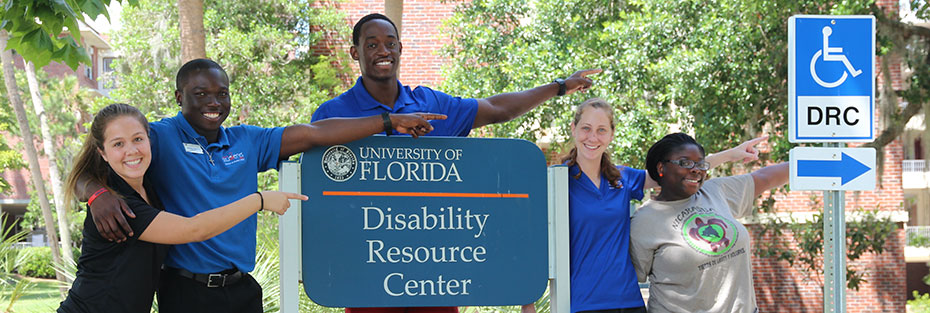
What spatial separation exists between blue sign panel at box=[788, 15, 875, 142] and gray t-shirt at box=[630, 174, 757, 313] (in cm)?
121

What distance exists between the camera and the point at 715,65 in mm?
10070

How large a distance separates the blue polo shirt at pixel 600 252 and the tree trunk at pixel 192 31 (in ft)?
22.1

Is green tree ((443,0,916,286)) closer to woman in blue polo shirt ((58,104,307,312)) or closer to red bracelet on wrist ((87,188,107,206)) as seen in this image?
woman in blue polo shirt ((58,104,307,312))

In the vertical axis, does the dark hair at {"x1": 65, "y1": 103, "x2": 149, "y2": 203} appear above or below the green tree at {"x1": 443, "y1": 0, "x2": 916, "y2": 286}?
below

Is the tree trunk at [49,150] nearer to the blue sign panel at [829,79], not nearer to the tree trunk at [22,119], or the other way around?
the tree trunk at [22,119]

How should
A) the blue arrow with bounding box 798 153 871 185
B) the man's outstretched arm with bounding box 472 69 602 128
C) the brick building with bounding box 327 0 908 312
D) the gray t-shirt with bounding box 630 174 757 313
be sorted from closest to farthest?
1. the gray t-shirt with bounding box 630 174 757 313
2. the man's outstretched arm with bounding box 472 69 602 128
3. the blue arrow with bounding box 798 153 871 185
4. the brick building with bounding box 327 0 908 312

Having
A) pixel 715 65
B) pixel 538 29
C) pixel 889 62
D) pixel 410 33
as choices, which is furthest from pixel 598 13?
pixel 410 33

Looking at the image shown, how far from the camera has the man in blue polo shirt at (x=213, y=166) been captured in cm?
304

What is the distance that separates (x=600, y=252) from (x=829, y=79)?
192cm

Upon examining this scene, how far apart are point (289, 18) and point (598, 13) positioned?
694cm

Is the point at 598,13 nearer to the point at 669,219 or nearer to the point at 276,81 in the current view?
the point at 276,81

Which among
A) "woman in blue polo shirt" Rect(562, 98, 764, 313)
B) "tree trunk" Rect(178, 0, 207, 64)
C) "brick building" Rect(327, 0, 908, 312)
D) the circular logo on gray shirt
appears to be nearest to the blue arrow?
the circular logo on gray shirt

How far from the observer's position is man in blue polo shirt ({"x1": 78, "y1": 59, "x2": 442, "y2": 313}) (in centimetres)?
304

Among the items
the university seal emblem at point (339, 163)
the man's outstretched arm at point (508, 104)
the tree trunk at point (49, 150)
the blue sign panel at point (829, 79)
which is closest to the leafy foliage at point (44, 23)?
the university seal emblem at point (339, 163)
